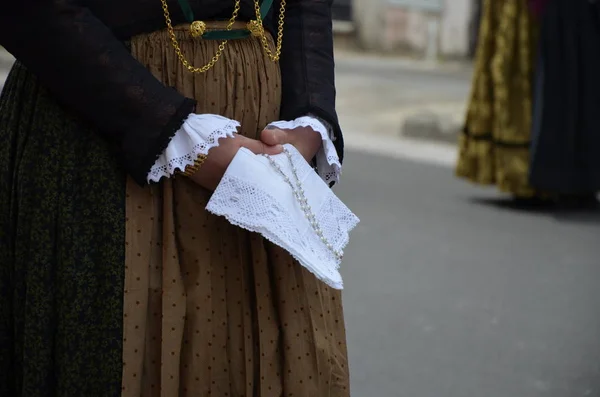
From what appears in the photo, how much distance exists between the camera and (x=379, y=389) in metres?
3.79

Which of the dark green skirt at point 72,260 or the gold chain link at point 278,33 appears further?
the gold chain link at point 278,33

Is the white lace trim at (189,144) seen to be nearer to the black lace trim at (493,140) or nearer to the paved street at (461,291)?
the paved street at (461,291)

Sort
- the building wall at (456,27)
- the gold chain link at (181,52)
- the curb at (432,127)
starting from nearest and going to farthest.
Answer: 1. the gold chain link at (181,52)
2. the curb at (432,127)
3. the building wall at (456,27)

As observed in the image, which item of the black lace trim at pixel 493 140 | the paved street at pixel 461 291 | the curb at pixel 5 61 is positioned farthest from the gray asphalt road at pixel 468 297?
the curb at pixel 5 61

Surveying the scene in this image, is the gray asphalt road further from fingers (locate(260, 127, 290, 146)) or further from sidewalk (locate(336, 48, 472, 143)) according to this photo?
sidewalk (locate(336, 48, 472, 143))

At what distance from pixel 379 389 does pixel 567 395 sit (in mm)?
585

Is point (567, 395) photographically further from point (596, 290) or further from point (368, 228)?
point (368, 228)

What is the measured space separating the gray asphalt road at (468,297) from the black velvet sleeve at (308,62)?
1580 mm

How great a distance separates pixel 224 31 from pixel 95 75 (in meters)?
0.27

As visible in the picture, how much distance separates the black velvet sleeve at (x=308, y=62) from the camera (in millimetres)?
2340

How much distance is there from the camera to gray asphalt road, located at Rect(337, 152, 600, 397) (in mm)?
3930

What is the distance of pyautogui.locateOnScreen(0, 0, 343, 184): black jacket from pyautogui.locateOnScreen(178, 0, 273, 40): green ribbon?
0.01 m

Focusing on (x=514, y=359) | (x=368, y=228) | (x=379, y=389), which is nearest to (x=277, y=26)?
(x=379, y=389)

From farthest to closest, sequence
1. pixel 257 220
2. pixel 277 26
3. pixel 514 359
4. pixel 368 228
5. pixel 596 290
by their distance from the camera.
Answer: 1. pixel 368 228
2. pixel 596 290
3. pixel 514 359
4. pixel 277 26
5. pixel 257 220
